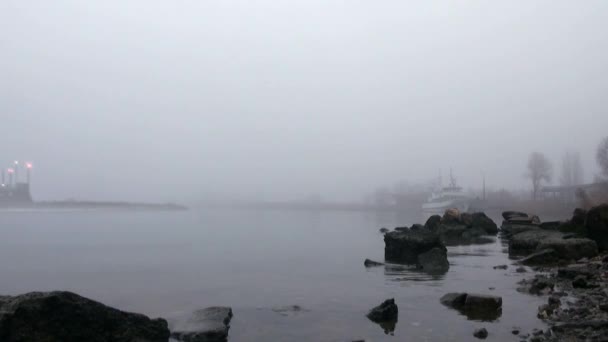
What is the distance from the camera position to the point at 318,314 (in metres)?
11.5

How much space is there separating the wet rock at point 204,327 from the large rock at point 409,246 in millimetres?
11395

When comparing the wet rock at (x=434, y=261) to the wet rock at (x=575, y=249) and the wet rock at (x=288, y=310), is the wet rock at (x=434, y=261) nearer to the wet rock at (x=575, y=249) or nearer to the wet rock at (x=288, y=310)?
the wet rock at (x=575, y=249)

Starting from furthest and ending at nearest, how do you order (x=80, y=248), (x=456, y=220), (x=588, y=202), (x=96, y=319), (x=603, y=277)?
(x=588, y=202)
(x=456, y=220)
(x=80, y=248)
(x=603, y=277)
(x=96, y=319)

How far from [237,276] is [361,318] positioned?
906 cm

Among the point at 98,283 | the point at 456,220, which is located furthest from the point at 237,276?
the point at 456,220

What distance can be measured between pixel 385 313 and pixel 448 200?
128 meters

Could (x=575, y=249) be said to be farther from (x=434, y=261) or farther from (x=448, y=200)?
(x=448, y=200)

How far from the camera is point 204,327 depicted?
954cm

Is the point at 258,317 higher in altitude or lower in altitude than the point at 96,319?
lower

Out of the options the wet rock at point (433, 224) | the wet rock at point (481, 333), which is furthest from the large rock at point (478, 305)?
the wet rock at point (433, 224)

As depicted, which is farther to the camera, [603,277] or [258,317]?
[603,277]

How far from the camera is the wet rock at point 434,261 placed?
18.6 meters

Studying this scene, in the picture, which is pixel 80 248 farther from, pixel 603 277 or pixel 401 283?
pixel 603 277

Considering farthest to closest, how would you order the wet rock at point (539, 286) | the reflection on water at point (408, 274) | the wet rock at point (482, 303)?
1. the reflection on water at point (408, 274)
2. the wet rock at point (539, 286)
3. the wet rock at point (482, 303)
